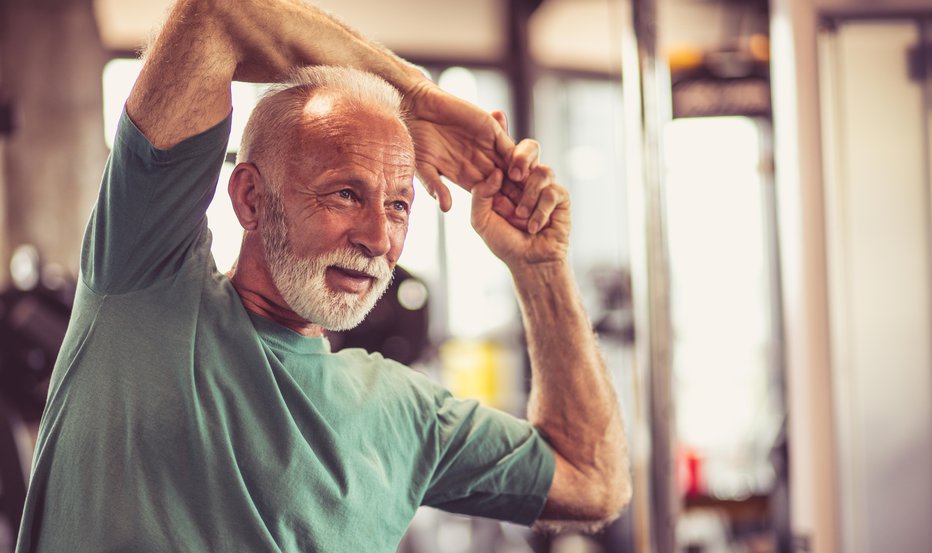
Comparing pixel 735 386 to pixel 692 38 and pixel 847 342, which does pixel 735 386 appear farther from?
pixel 847 342

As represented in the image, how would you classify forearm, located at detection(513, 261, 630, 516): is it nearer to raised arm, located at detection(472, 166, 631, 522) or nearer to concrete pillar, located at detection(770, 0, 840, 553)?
raised arm, located at detection(472, 166, 631, 522)

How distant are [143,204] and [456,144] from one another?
1.79 feet

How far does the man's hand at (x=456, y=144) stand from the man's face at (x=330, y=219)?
0.57 feet

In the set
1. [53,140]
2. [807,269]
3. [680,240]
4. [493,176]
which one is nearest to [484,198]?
[493,176]

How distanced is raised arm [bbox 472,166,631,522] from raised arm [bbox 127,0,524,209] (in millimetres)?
93

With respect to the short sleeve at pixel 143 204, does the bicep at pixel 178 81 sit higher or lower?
higher

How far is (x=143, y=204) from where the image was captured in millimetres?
1130

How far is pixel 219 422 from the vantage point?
3.84ft

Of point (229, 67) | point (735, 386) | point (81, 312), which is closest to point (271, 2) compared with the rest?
point (229, 67)

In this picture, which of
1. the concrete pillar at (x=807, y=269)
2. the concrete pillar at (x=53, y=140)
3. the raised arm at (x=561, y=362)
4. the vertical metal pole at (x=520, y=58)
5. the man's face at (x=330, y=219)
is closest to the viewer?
the man's face at (x=330, y=219)

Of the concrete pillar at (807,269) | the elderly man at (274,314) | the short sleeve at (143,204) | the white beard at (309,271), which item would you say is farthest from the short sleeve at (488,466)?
the concrete pillar at (807,269)

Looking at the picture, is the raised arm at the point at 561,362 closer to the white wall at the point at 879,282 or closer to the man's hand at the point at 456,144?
the man's hand at the point at 456,144

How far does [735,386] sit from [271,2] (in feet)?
18.6

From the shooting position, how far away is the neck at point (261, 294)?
1310mm
